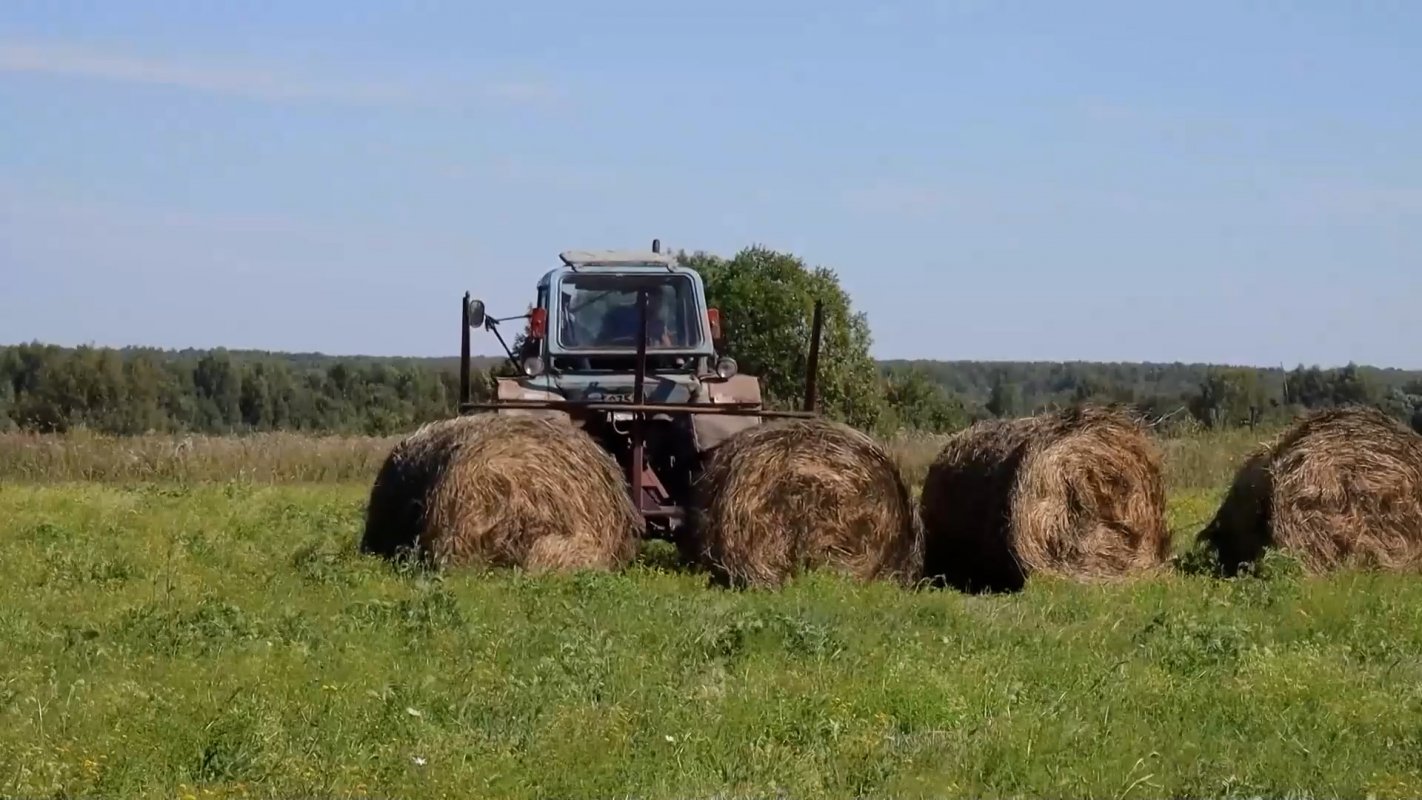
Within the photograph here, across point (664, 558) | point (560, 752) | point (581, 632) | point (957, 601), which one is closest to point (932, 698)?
point (560, 752)

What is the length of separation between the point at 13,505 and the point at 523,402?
253 inches

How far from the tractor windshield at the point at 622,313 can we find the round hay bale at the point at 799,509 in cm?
289

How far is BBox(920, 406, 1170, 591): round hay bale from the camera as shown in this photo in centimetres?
1202

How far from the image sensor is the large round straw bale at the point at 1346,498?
12273 millimetres

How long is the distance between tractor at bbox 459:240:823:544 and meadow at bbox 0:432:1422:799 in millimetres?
1425

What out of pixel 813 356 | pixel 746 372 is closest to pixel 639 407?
pixel 813 356

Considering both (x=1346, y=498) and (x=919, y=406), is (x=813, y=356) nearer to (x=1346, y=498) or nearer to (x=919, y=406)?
(x=1346, y=498)

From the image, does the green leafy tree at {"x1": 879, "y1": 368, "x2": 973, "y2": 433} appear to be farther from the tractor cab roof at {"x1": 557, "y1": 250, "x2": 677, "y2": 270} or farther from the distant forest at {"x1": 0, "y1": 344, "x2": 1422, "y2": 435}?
the tractor cab roof at {"x1": 557, "y1": 250, "x2": 677, "y2": 270}

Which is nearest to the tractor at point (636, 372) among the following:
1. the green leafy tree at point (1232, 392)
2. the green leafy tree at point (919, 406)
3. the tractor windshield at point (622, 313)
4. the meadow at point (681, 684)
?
the tractor windshield at point (622, 313)

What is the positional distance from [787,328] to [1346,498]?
19.5 metres

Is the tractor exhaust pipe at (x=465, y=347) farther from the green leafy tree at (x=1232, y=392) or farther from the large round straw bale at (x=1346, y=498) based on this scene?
the green leafy tree at (x=1232, y=392)

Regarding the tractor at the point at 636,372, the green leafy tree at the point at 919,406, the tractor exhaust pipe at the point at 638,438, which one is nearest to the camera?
the tractor exhaust pipe at the point at 638,438

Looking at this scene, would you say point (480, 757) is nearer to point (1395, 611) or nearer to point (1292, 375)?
point (1395, 611)

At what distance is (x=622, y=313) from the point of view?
1473 centimetres
